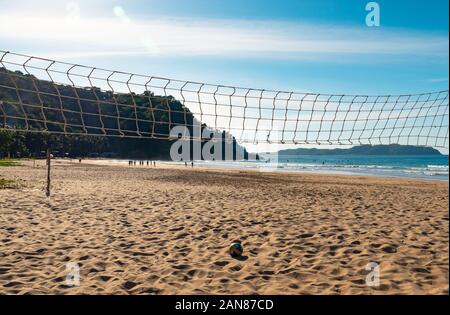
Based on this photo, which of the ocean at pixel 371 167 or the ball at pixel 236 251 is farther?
the ocean at pixel 371 167

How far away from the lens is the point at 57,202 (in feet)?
32.7

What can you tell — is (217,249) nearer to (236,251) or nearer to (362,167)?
(236,251)

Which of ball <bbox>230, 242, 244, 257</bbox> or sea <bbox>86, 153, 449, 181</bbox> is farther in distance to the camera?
sea <bbox>86, 153, 449, 181</bbox>

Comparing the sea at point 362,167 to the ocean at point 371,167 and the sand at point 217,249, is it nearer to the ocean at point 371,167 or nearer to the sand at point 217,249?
the ocean at point 371,167

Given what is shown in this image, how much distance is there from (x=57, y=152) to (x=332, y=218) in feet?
259

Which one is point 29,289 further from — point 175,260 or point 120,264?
point 175,260

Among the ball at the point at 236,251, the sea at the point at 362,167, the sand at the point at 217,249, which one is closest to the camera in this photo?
the sand at the point at 217,249

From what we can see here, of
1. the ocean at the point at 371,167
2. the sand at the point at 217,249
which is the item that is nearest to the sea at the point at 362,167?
the ocean at the point at 371,167

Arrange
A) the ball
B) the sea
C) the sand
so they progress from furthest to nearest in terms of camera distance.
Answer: the sea → the ball → the sand

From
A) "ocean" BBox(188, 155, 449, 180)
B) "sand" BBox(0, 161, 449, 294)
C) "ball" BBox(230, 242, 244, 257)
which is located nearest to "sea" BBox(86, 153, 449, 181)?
"ocean" BBox(188, 155, 449, 180)

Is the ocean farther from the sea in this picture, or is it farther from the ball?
the ball

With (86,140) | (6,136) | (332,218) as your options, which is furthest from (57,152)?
(332,218)

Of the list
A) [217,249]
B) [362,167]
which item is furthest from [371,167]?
[217,249]

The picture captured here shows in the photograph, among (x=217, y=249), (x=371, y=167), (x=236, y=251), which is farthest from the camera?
(x=371, y=167)
